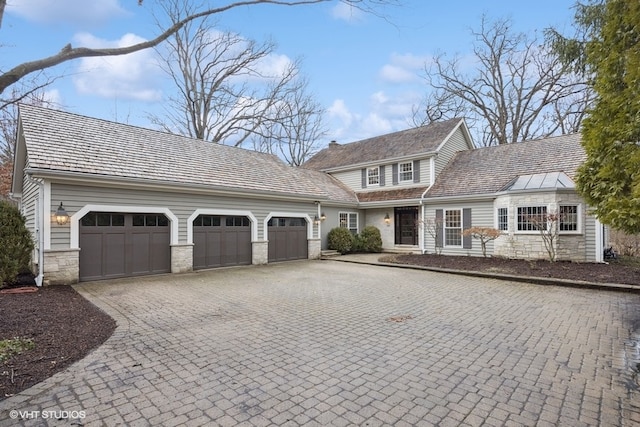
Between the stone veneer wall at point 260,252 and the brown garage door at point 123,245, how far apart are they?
3.15m

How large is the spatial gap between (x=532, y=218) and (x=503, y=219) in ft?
4.44

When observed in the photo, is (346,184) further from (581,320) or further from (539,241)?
(581,320)

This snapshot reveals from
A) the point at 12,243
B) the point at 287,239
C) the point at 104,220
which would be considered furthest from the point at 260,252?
the point at 12,243

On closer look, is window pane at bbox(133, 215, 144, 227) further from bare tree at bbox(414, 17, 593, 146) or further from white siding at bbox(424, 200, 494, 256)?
bare tree at bbox(414, 17, 593, 146)

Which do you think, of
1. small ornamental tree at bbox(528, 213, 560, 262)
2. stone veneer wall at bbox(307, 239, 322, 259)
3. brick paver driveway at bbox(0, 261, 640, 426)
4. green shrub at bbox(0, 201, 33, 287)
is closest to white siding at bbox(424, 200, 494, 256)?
small ornamental tree at bbox(528, 213, 560, 262)

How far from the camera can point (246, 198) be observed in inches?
491

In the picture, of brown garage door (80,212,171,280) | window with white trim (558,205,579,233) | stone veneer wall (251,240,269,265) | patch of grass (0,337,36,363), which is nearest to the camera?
patch of grass (0,337,36,363)

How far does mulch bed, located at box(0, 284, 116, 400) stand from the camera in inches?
139

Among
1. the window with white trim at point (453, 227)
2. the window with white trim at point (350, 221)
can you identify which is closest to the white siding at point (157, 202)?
the window with white trim at point (350, 221)

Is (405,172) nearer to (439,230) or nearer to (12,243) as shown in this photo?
(439,230)

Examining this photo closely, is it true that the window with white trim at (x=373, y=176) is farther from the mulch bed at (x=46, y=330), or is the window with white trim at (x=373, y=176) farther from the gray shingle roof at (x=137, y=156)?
the mulch bed at (x=46, y=330)

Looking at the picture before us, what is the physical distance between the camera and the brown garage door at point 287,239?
44.1 ft

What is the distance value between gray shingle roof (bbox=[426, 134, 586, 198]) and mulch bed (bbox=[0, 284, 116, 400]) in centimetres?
1376

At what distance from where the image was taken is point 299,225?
14.5 metres
